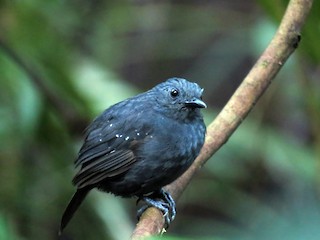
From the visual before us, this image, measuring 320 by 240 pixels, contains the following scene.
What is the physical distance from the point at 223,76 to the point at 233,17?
3.56ft

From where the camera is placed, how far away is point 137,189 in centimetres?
327

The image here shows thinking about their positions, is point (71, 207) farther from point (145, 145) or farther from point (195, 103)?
point (195, 103)

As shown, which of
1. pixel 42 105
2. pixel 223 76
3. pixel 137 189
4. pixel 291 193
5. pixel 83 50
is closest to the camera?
pixel 137 189

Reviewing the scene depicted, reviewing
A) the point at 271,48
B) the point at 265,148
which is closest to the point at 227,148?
the point at 265,148

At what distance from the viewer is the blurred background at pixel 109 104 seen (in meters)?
4.09

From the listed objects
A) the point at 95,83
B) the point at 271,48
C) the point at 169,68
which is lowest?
the point at 169,68

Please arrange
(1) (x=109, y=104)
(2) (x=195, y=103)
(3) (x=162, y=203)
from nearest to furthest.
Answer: (3) (x=162, y=203) → (2) (x=195, y=103) → (1) (x=109, y=104)

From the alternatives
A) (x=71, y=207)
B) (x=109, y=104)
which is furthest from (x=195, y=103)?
(x=109, y=104)

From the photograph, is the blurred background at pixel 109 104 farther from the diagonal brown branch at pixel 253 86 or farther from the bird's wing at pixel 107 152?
the bird's wing at pixel 107 152

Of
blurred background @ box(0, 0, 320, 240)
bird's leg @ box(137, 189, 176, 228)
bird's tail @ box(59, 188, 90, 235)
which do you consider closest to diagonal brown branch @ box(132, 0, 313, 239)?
bird's leg @ box(137, 189, 176, 228)

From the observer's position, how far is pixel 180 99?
3357 mm

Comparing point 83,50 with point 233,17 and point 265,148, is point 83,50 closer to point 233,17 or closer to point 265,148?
point 233,17

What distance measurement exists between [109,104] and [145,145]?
4.36 ft


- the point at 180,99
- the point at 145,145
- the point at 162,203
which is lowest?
the point at 162,203
